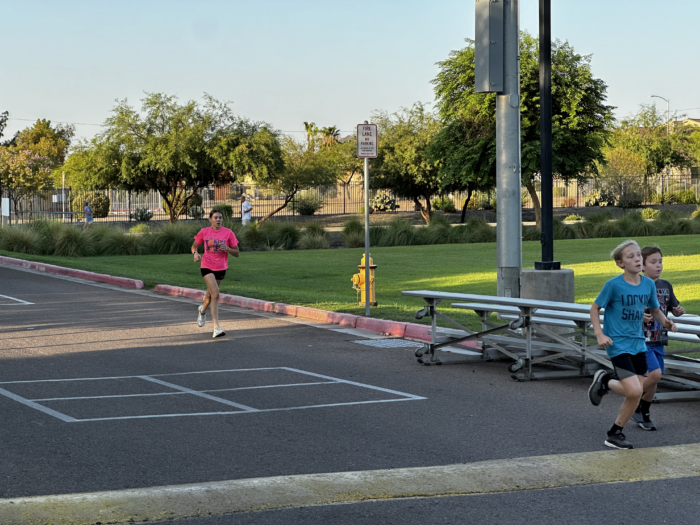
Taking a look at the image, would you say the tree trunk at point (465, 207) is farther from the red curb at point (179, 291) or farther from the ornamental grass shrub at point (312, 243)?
the red curb at point (179, 291)

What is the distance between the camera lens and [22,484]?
5.55 metres

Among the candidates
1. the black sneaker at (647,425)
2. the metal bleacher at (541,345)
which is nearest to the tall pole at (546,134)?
the metal bleacher at (541,345)

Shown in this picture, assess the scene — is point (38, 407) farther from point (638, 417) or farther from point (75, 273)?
point (75, 273)

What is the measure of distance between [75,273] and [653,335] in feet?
60.1

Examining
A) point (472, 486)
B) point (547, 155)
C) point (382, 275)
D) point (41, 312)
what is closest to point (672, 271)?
point (382, 275)

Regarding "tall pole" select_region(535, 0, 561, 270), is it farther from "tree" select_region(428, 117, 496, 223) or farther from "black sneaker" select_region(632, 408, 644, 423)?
"tree" select_region(428, 117, 496, 223)

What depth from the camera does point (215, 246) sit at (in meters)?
12.9

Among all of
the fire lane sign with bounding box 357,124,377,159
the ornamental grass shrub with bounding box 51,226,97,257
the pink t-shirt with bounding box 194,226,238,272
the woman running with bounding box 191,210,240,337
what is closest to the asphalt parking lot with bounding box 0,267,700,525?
the woman running with bounding box 191,210,240,337

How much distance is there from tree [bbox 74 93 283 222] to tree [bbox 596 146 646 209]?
2041cm

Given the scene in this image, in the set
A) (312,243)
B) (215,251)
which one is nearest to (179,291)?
(215,251)

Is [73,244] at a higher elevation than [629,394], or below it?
higher

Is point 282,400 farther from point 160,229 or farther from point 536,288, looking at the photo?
point 160,229

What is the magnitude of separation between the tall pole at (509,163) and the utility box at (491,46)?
0.08m

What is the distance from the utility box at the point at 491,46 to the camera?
11.9m
